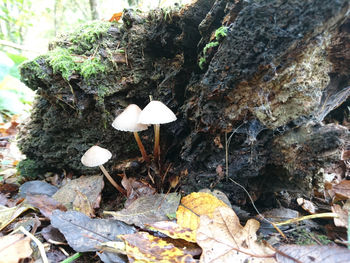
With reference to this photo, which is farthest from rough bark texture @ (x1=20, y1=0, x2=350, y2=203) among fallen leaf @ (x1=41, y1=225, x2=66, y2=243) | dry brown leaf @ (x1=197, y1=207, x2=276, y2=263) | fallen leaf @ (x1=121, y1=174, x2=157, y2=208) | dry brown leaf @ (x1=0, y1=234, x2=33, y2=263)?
dry brown leaf @ (x1=0, y1=234, x2=33, y2=263)

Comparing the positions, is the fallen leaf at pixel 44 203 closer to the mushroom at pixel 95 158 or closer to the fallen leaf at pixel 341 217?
the mushroom at pixel 95 158

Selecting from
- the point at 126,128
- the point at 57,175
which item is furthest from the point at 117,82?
the point at 57,175

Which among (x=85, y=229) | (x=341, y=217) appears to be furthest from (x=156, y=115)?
(x=341, y=217)

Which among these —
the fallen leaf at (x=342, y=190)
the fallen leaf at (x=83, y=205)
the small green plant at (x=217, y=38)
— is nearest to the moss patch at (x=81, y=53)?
the small green plant at (x=217, y=38)

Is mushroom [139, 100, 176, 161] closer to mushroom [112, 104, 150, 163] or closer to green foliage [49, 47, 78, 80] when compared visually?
mushroom [112, 104, 150, 163]

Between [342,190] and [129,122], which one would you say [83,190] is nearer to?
[129,122]

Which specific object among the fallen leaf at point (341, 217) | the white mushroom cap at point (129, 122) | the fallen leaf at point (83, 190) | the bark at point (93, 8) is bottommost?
the fallen leaf at point (83, 190)

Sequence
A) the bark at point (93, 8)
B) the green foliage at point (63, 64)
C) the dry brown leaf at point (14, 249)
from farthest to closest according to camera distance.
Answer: the bark at point (93, 8), the green foliage at point (63, 64), the dry brown leaf at point (14, 249)
